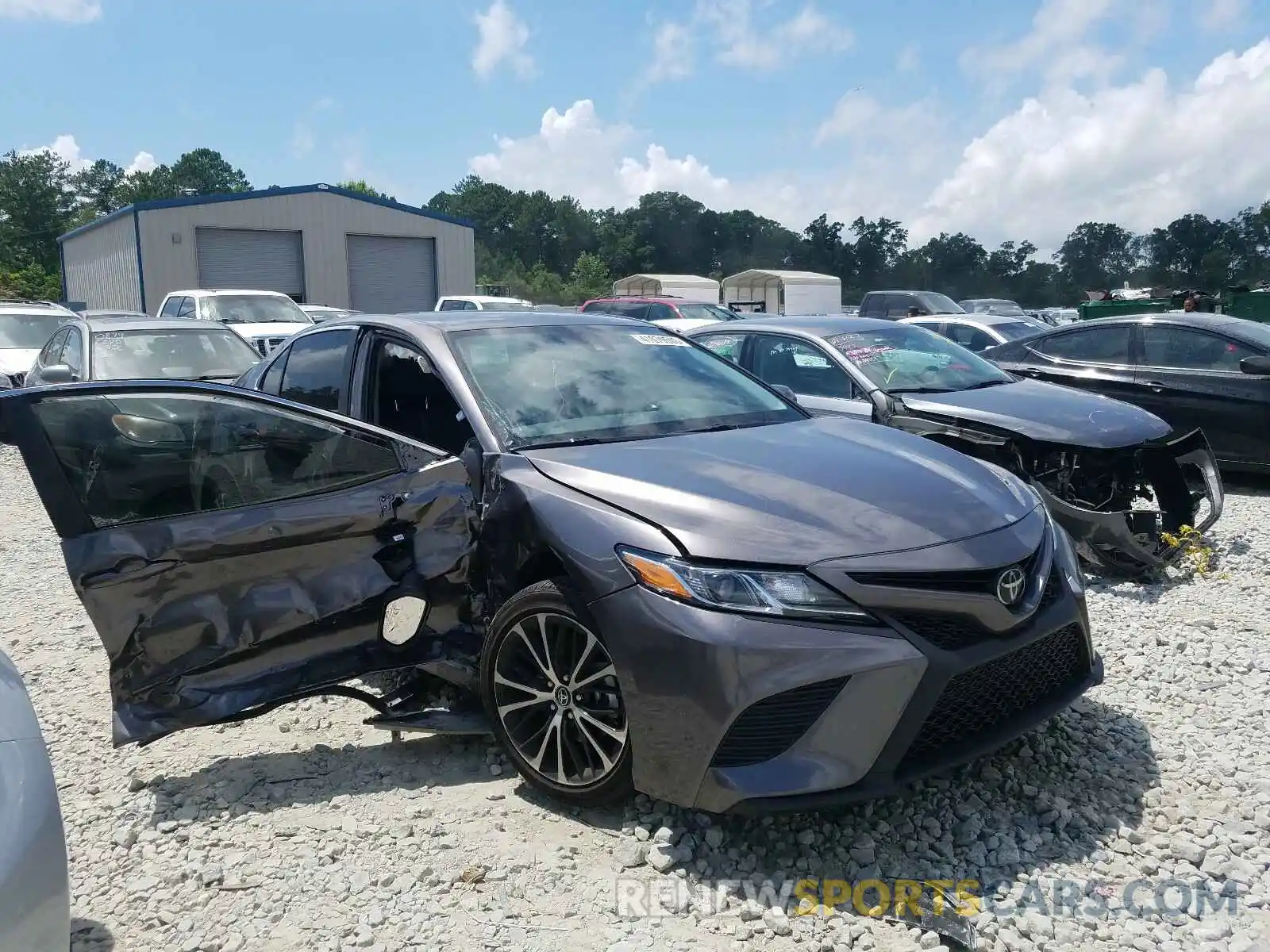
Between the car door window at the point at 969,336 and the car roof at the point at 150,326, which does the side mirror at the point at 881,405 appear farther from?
the car door window at the point at 969,336

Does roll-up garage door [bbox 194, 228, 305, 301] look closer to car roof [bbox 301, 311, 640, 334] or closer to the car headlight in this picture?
car roof [bbox 301, 311, 640, 334]

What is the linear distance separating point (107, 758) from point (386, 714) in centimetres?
115

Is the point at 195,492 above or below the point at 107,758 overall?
above

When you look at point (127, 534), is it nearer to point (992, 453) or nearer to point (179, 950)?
point (179, 950)

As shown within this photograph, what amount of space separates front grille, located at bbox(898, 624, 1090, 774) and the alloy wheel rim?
908 mm

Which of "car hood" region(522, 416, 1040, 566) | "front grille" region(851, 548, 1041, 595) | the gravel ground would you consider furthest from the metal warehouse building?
"front grille" region(851, 548, 1041, 595)

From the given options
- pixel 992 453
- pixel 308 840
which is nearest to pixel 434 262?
pixel 992 453

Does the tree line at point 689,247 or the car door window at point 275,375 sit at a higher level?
the tree line at point 689,247

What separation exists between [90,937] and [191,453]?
1.60 metres

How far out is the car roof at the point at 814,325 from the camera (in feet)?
23.3

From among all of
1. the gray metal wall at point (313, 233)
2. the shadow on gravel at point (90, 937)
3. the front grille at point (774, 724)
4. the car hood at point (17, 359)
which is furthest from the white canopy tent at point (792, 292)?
the shadow on gravel at point (90, 937)

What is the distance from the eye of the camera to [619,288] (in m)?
46.4

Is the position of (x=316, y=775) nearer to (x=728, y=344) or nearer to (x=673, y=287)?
(x=728, y=344)

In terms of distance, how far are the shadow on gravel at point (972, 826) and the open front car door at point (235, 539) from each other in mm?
1346
